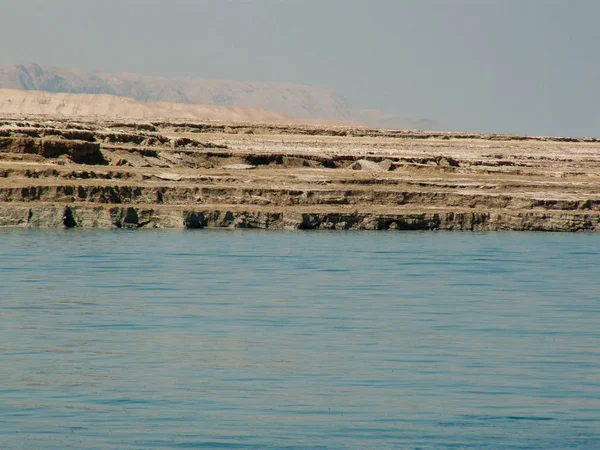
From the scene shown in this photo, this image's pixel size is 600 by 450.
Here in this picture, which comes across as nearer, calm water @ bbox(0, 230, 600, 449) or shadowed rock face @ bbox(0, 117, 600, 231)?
calm water @ bbox(0, 230, 600, 449)

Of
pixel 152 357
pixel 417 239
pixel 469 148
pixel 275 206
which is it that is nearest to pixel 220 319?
pixel 152 357

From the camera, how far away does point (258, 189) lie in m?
40.4

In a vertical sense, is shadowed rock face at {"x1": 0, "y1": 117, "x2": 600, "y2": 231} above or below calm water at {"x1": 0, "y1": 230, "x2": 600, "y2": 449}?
above

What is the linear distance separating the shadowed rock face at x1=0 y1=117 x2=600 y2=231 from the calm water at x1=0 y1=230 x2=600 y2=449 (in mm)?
8710

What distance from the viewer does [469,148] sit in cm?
7662

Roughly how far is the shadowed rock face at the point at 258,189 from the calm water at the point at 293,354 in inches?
Answer: 343

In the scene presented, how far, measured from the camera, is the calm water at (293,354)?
35.4ft

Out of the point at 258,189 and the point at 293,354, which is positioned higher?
the point at 258,189

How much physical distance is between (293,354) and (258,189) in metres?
26.0

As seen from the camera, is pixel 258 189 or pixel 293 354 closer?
pixel 293 354

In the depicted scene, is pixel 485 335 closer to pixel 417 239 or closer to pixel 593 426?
pixel 593 426

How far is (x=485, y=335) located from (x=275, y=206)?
77.3ft

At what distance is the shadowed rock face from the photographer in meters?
36.9

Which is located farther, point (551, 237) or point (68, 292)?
point (551, 237)
